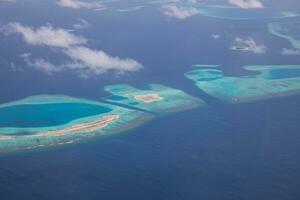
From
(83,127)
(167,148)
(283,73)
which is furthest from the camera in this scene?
(283,73)

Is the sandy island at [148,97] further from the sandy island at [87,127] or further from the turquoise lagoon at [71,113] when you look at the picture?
the sandy island at [87,127]

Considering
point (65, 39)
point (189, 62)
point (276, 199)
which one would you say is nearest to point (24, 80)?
point (65, 39)

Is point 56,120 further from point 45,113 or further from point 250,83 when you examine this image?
point 250,83

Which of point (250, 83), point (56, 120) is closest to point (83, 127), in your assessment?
point (56, 120)

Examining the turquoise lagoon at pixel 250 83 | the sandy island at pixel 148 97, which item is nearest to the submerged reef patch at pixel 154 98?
the sandy island at pixel 148 97

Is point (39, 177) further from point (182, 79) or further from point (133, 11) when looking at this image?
point (133, 11)

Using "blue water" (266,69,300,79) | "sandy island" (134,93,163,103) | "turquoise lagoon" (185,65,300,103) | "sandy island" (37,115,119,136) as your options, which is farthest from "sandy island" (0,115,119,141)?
"blue water" (266,69,300,79)

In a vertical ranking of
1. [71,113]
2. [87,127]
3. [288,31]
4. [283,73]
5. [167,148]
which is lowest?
[167,148]
